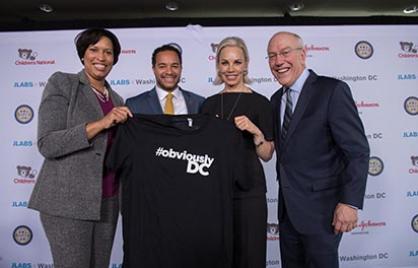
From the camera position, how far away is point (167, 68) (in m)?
1.64

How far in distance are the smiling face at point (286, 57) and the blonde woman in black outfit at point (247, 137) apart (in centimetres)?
Answer: 15

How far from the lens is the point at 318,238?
1.57 metres

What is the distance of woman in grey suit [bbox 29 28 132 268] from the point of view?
1.35 meters

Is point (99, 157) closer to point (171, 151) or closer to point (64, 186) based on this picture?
point (64, 186)

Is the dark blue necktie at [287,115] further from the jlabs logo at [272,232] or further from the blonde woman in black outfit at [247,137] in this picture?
the jlabs logo at [272,232]

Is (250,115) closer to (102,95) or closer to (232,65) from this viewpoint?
(232,65)

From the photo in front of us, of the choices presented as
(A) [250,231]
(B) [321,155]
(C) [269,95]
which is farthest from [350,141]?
(C) [269,95]

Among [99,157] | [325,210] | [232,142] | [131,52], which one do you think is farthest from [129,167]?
[131,52]

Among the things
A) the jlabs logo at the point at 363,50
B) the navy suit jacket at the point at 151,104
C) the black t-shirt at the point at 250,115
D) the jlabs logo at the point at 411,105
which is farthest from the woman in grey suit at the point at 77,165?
the jlabs logo at the point at 411,105

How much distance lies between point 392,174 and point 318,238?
1.84m

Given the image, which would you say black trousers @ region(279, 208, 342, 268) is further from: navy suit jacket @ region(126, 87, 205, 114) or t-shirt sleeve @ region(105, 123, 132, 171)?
t-shirt sleeve @ region(105, 123, 132, 171)

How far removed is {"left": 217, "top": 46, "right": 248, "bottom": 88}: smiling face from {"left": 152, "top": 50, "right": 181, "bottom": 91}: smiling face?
23cm

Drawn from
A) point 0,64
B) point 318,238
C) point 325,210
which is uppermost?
point 0,64

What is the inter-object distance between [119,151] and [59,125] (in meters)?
0.27
